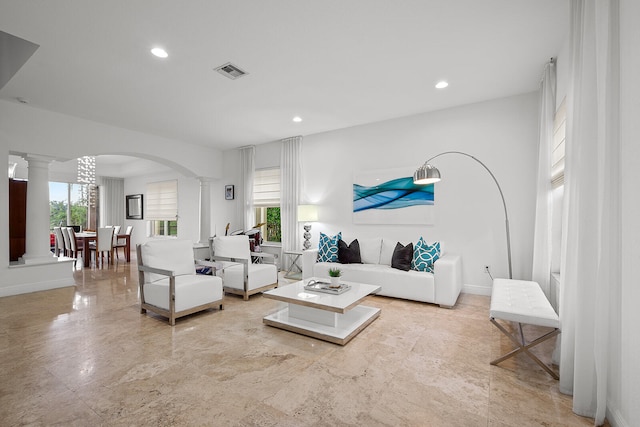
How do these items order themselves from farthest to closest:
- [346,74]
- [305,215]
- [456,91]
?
[305,215]
[456,91]
[346,74]

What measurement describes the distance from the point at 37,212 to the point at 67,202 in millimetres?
6033

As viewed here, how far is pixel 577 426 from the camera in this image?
165cm

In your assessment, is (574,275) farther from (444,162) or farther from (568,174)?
(444,162)

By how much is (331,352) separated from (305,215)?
3246 mm

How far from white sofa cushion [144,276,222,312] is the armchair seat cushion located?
548 millimetres

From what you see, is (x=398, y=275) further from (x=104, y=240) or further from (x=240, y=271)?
(x=104, y=240)

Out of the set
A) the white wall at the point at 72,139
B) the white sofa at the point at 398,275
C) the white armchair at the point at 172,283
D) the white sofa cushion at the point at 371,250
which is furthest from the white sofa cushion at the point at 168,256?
the white wall at the point at 72,139

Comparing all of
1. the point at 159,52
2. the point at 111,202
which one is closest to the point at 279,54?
the point at 159,52

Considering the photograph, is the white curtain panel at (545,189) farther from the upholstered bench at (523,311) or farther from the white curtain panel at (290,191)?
the white curtain panel at (290,191)

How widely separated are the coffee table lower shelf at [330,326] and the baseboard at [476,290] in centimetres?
184

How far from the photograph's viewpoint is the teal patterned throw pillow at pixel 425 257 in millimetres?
4082

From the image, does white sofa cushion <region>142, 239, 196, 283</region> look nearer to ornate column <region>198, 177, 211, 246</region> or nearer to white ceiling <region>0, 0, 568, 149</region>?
white ceiling <region>0, 0, 568, 149</region>

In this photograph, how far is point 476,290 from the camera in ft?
14.3

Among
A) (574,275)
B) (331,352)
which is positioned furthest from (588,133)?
(331,352)
